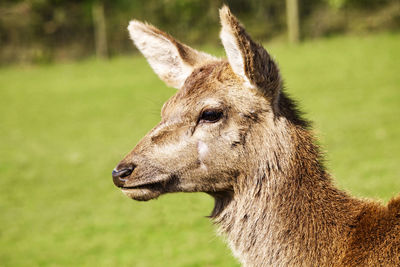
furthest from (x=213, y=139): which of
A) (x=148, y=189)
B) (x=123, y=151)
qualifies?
(x=123, y=151)

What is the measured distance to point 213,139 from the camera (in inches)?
125

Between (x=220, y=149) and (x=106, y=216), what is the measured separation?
5252mm

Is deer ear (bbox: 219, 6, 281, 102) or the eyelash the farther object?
the eyelash

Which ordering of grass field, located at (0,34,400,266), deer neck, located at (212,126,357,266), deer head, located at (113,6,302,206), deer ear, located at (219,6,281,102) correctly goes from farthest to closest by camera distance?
grass field, located at (0,34,400,266) → deer head, located at (113,6,302,206) → deer neck, located at (212,126,357,266) → deer ear, located at (219,6,281,102)

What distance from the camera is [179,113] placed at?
3227mm

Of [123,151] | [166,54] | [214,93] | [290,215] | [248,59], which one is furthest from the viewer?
[123,151]

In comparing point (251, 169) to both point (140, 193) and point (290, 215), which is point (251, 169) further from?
point (140, 193)

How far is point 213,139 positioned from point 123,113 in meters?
12.9

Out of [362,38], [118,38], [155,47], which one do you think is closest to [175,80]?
[155,47]

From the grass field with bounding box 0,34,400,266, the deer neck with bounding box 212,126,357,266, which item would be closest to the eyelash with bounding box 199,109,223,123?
the deer neck with bounding box 212,126,357,266

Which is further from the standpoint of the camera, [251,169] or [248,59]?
[251,169]

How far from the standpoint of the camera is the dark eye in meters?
3.16

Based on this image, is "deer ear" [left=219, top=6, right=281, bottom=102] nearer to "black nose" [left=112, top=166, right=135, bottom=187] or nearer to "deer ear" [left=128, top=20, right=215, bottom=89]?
"deer ear" [left=128, top=20, right=215, bottom=89]

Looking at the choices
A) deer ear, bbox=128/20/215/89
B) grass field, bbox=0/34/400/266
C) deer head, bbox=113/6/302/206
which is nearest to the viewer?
deer head, bbox=113/6/302/206
